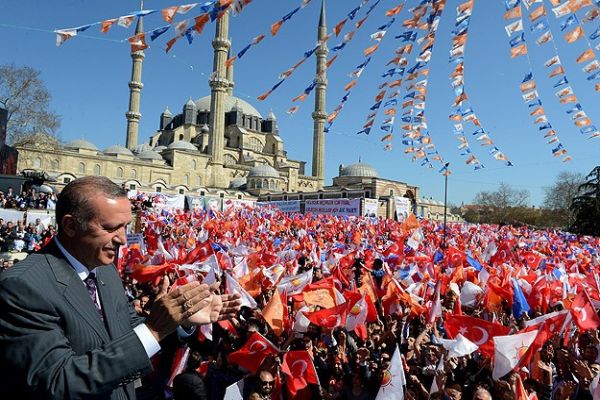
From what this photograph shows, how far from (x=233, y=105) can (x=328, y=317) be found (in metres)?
76.3

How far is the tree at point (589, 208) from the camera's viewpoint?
38.8m

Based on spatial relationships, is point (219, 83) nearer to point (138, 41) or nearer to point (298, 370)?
point (138, 41)

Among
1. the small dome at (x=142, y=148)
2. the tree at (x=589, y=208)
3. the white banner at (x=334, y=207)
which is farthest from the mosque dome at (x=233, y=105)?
the tree at (x=589, y=208)

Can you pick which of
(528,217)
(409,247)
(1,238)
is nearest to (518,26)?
(409,247)

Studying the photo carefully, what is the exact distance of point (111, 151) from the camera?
60969mm

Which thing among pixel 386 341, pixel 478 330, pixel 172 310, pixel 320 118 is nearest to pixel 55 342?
pixel 172 310

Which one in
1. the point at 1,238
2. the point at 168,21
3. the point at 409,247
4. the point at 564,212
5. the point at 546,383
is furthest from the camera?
the point at 564,212

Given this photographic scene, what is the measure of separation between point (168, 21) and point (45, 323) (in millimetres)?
4378

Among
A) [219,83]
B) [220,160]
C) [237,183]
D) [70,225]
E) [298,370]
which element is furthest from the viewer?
[237,183]

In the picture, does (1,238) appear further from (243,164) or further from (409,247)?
(243,164)

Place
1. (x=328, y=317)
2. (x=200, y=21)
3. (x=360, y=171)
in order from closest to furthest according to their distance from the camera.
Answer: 1. (x=200, y=21)
2. (x=328, y=317)
3. (x=360, y=171)

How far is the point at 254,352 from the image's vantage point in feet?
15.1

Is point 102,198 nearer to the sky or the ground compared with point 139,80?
nearer to the ground

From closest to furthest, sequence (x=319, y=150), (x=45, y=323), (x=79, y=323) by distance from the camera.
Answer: (x=45, y=323) < (x=79, y=323) < (x=319, y=150)
